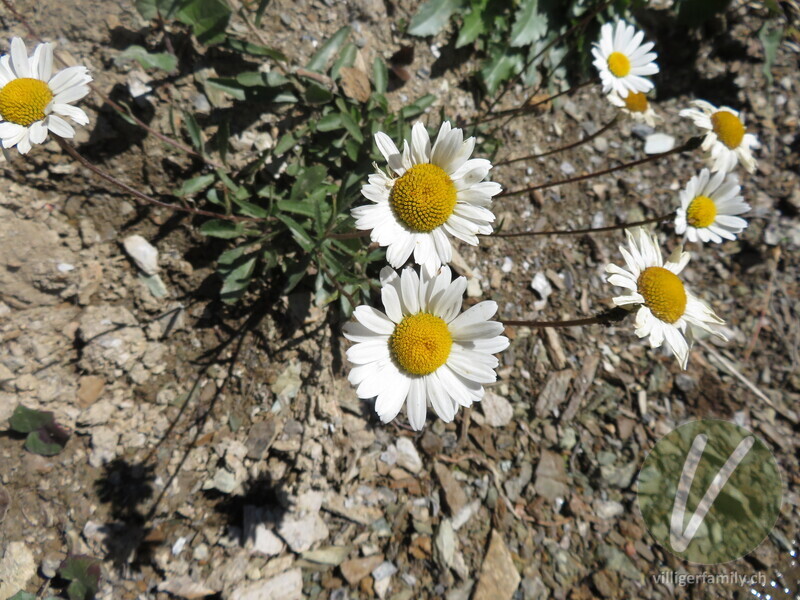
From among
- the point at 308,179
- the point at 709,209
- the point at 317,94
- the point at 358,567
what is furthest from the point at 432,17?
the point at 358,567

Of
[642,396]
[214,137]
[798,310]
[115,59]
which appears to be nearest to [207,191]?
[214,137]

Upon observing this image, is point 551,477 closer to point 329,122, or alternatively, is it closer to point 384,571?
point 384,571

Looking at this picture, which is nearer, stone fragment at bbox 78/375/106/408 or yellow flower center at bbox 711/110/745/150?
stone fragment at bbox 78/375/106/408

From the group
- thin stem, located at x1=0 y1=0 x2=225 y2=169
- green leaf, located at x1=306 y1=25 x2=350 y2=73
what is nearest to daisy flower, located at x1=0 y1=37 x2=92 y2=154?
thin stem, located at x1=0 y1=0 x2=225 y2=169

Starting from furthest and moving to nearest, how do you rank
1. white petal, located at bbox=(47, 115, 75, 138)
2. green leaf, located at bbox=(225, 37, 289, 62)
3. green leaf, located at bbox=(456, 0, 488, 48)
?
green leaf, located at bbox=(456, 0, 488, 48)
green leaf, located at bbox=(225, 37, 289, 62)
white petal, located at bbox=(47, 115, 75, 138)

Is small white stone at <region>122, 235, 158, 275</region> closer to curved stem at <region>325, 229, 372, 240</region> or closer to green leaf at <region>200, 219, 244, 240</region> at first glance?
green leaf at <region>200, 219, 244, 240</region>

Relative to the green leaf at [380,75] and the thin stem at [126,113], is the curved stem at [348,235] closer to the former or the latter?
the thin stem at [126,113]

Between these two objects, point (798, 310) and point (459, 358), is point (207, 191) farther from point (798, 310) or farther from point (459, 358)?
point (798, 310)
